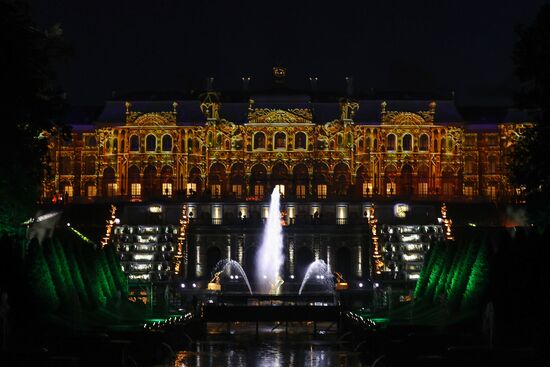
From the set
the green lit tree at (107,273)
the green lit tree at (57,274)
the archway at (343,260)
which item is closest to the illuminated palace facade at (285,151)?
the archway at (343,260)

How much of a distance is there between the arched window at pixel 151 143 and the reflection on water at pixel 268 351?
204ft

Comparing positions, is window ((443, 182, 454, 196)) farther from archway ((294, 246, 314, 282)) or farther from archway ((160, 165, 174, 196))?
archway ((294, 246, 314, 282))

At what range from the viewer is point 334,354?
170 feet

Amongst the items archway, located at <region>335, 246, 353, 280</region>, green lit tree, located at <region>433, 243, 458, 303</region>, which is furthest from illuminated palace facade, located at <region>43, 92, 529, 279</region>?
green lit tree, located at <region>433, 243, 458, 303</region>

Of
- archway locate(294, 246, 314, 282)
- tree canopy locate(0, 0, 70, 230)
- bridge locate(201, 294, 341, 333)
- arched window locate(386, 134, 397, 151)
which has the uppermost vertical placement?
arched window locate(386, 134, 397, 151)

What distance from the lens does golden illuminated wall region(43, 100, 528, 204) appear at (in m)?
125

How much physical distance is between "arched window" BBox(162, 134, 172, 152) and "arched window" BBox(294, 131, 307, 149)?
11098mm

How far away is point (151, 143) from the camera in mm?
126188

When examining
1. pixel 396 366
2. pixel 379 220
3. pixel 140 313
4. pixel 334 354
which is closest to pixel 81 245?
pixel 140 313

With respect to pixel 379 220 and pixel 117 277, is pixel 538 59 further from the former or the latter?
pixel 379 220

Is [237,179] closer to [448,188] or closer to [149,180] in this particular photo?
[149,180]

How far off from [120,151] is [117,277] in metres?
63.8

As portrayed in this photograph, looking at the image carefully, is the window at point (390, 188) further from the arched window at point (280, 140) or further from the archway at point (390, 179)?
the arched window at point (280, 140)

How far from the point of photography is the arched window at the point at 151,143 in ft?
413
